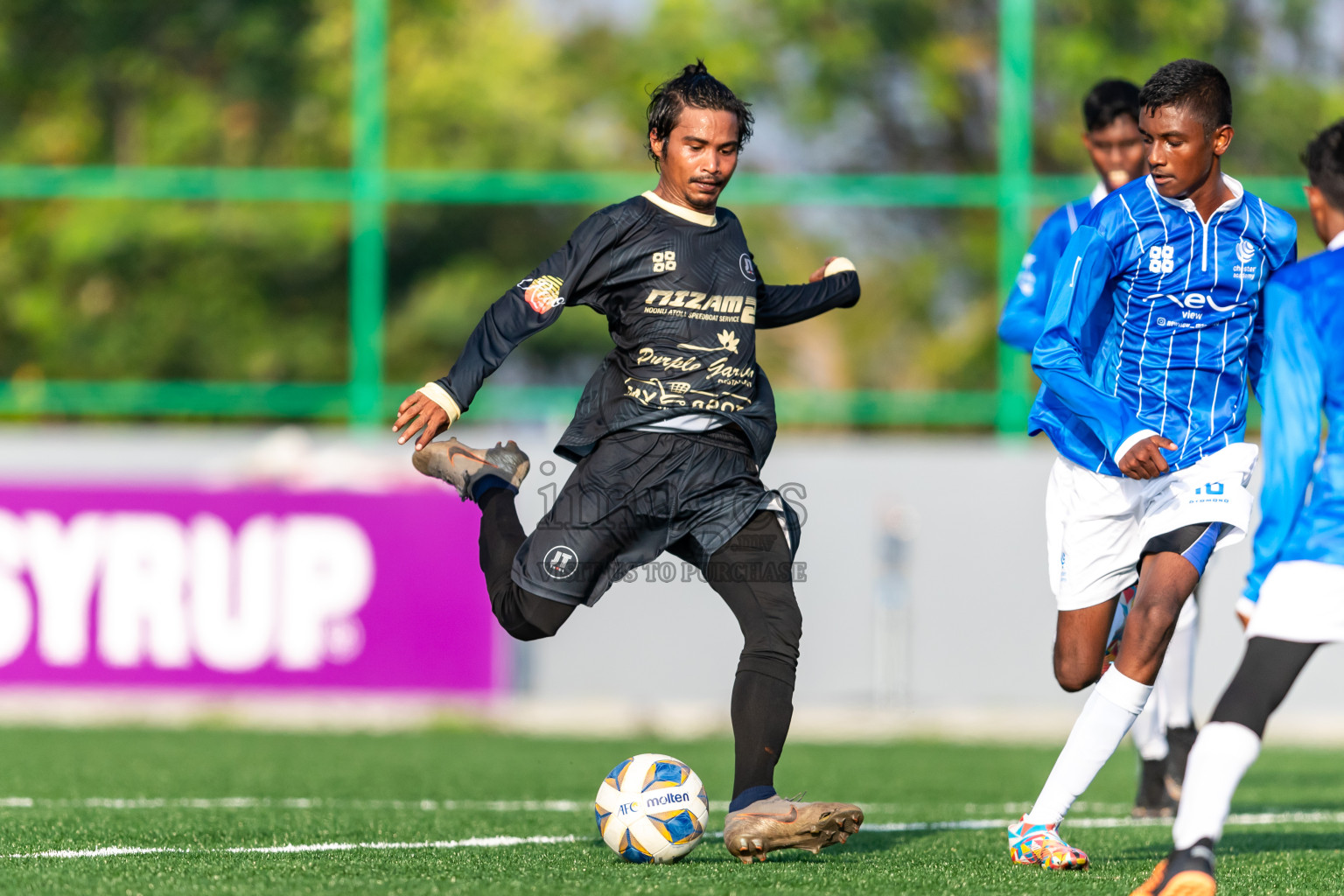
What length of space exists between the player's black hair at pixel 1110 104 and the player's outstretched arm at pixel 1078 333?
1.36 metres

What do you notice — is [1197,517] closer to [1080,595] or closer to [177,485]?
[1080,595]

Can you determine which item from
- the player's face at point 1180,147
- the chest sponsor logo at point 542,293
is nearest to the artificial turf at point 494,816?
the chest sponsor logo at point 542,293

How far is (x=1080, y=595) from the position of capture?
4.88m

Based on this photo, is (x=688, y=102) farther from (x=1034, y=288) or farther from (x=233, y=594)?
(x=233, y=594)

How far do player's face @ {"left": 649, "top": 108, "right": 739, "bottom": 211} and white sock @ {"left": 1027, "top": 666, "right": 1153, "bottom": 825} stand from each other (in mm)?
1804

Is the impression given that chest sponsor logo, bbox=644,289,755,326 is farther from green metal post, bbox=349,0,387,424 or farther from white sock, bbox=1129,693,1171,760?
green metal post, bbox=349,0,387,424

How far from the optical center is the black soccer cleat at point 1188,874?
3.60 m

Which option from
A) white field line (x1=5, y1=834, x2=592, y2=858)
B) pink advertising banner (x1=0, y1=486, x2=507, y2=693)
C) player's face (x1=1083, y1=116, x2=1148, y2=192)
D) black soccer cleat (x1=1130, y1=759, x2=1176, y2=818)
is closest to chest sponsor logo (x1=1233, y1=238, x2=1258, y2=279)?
player's face (x1=1083, y1=116, x2=1148, y2=192)

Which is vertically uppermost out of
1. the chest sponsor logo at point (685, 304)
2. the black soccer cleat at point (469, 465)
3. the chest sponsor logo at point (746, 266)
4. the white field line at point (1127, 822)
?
the chest sponsor logo at point (746, 266)

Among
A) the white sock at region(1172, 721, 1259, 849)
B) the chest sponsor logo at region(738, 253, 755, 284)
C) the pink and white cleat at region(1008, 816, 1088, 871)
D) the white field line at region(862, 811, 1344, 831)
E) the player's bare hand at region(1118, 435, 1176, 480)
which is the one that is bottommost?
the white field line at region(862, 811, 1344, 831)

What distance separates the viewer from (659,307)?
15.3 feet

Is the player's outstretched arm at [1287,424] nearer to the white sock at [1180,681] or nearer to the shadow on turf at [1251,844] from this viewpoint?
the shadow on turf at [1251,844]

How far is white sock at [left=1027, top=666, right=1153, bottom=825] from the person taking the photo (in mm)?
4621

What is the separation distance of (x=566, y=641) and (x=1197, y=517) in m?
6.91
